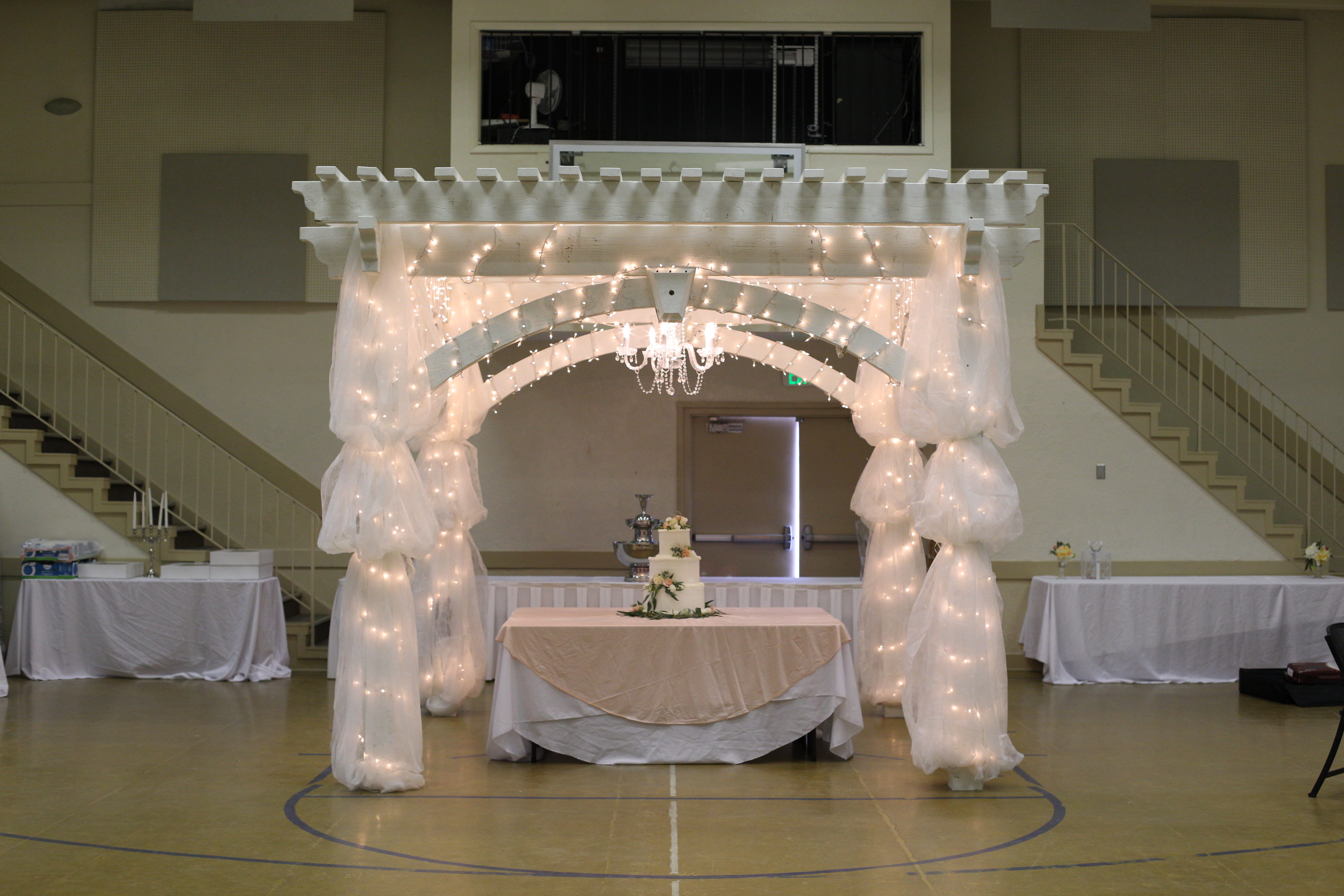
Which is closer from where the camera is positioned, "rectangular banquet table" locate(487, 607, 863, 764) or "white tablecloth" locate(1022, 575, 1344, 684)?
"rectangular banquet table" locate(487, 607, 863, 764)

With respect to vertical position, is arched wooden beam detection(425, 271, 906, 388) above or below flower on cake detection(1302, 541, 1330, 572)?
above

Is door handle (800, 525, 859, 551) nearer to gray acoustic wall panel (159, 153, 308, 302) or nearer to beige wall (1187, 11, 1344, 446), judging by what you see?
beige wall (1187, 11, 1344, 446)

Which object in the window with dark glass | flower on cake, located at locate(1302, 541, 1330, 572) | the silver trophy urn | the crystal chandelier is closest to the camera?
the crystal chandelier

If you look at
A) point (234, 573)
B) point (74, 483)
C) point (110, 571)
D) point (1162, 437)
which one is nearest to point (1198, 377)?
point (1162, 437)

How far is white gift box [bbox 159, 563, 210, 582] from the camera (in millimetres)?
9266

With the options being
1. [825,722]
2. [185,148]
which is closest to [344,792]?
[825,722]

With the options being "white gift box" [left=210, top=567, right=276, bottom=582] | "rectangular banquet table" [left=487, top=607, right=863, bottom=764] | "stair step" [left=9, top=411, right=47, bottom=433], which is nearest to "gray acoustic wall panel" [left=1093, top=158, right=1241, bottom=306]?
"rectangular banquet table" [left=487, top=607, right=863, bottom=764]

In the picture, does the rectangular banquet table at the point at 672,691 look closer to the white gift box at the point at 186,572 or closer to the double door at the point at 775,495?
the white gift box at the point at 186,572

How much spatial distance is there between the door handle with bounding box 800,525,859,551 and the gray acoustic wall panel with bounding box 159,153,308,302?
5143 mm

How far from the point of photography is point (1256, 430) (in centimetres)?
1115

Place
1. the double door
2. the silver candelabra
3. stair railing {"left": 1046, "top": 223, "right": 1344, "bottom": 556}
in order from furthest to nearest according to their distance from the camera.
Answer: the double door < stair railing {"left": 1046, "top": 223, "right": 1344, "bottom": 556} < the silver candelabra

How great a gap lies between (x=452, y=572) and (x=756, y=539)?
4066mm

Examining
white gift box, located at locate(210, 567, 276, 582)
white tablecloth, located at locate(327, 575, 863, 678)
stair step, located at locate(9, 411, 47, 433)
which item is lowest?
white tablecloth, located at locate(327, 575, 863, 678)

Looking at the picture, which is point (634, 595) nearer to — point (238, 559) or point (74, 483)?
point (238, 559)
